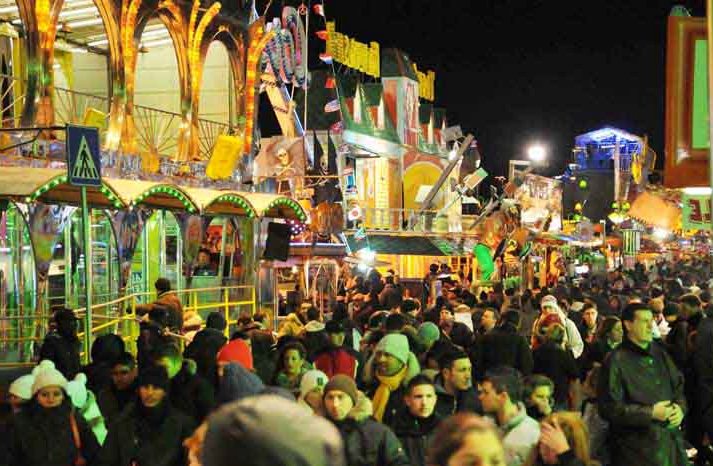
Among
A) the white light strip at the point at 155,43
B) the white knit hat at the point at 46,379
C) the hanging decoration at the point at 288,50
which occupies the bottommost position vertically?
the white knit hat at the point at 46,379

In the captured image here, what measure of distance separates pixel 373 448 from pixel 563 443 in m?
1.20

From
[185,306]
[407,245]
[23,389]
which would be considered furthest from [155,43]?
[23,389]

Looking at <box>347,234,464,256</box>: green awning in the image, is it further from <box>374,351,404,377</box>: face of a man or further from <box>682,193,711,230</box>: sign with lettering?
<box>374,351,404,377</box>: face of a man

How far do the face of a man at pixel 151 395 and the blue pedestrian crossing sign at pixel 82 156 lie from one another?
2795 millimetres

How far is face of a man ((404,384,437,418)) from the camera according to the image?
23.3ft

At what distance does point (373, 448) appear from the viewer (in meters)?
6.26

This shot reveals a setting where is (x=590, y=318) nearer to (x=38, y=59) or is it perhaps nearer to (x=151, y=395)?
(x=151, y=395)

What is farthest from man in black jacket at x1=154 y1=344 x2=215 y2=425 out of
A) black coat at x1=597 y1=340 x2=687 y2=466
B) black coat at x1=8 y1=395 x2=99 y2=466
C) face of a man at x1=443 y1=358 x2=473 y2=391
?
black coat at x1=597 y1=340 x2=687 y2=466

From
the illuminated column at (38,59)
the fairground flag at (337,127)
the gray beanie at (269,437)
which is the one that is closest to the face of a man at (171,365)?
the gray beanie at (269,437)

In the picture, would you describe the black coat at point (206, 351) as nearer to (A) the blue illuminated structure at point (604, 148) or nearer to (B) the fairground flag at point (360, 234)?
(B) the fairground flag at point (360, 234)

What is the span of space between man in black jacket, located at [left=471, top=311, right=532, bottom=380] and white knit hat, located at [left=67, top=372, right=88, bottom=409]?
379 cm

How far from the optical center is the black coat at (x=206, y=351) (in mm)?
9492

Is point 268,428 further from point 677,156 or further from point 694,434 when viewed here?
point 694,434

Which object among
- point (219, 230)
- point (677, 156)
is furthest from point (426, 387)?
point (219, 230)
